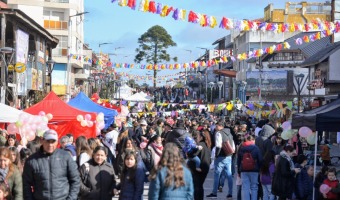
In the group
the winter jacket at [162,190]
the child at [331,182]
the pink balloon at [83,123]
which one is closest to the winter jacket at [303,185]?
the child at [331,182]

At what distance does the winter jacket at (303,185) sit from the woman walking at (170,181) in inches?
183

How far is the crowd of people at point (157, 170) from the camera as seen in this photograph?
823 centimetres

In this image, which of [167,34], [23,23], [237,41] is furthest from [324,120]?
[167,34]

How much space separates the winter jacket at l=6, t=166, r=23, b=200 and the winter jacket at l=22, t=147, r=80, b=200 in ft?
1.39

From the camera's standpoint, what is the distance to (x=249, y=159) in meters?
13.7

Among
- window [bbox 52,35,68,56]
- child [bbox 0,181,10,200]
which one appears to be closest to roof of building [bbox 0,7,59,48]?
window [bbox 52,35,68,56]

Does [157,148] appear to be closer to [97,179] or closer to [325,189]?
[325,189]

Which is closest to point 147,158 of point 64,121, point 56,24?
point 64,121

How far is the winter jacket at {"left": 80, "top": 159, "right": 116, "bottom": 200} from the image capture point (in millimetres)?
9242

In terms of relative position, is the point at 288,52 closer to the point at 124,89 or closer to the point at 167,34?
the point at 124,89

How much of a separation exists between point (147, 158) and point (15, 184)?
13.4ft

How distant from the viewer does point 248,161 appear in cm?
1373

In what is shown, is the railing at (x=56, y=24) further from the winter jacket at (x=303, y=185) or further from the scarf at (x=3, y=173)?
the scarf at (x=3, y=173)

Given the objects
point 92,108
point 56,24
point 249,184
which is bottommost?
point 249,184
